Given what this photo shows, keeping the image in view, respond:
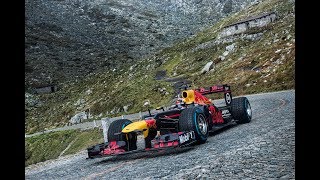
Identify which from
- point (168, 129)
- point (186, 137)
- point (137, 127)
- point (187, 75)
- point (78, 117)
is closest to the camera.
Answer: point (186, 137)

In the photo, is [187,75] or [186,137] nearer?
[186,137]

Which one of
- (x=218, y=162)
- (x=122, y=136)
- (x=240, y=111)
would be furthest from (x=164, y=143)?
(x=240, y=111)

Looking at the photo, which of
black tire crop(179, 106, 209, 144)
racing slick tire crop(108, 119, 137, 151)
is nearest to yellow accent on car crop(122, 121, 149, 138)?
racing slick tire crop(108, 119, 137, 151)

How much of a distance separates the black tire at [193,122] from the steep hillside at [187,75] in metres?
30.4

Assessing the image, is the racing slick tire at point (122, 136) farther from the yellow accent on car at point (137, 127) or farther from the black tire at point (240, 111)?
the black tire at point (240, 111)

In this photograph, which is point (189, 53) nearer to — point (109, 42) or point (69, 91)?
point (69, 91)

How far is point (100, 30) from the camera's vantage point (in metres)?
144

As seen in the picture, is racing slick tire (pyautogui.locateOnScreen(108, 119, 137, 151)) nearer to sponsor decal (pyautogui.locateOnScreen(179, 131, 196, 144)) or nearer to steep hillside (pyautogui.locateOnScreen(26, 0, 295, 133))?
sponsor decal (pyautogui.locateOnScreen(179, 131, 196, 144))

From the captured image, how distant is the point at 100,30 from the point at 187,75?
276 feet

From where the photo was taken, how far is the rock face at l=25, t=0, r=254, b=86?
358ft

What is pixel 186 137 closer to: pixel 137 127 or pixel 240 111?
pixel 137 127

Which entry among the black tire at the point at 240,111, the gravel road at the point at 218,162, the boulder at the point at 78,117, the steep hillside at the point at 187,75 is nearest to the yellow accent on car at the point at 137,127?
the gravel road at the point at 218,162

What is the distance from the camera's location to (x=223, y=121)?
1795cm
